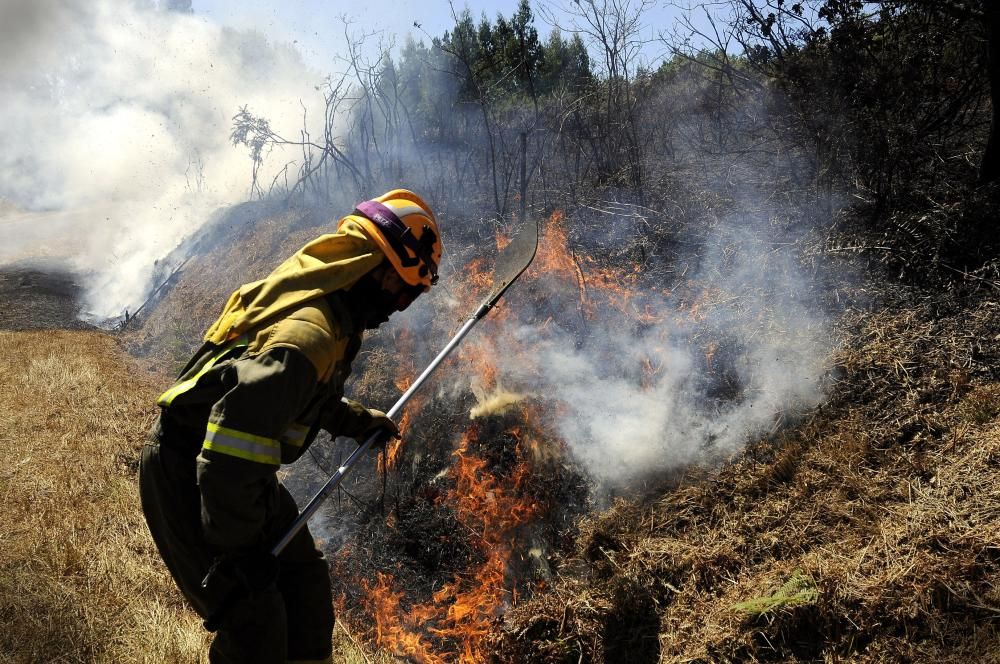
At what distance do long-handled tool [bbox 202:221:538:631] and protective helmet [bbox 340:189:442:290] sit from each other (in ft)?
2.35

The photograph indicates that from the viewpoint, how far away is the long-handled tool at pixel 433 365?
8.47 feet

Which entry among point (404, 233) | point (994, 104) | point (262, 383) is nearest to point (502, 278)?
point (404, 233)

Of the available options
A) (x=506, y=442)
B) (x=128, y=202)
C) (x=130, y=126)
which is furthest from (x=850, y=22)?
(x=130, y=126)

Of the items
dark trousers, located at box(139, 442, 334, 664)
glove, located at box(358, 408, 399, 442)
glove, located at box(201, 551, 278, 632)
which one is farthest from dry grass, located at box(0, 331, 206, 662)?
glove, located at box(358, 408, 399, 442)

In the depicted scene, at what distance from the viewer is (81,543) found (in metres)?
4.19

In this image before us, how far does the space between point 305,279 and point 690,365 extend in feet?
10.9

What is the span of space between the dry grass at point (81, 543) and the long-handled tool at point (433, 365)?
3.55 feet

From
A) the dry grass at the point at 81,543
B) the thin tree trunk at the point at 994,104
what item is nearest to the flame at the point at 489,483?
the dry grass at the point at 81,543

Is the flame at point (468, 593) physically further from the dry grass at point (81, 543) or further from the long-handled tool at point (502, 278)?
the long-handled tool at point (502, 278)

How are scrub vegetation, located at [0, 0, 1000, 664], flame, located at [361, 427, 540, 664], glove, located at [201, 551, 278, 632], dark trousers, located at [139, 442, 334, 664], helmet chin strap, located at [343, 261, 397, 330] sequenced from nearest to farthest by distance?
glove, located at [201, 551, 278, 632]
dark trousers, located at [139, 442, 334, 664]
helmet chin strap, located at [343, 261, 397, 330]
scrub vegetation, located at [0, 0, 1000, 664]
flame, located at [361, 427, 540, 664]

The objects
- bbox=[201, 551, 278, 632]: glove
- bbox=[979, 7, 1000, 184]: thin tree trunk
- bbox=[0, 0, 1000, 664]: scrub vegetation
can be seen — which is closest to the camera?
bbox=[201, 551, 278, 632]: glove

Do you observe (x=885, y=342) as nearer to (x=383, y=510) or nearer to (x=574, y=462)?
(x=574, y=462)

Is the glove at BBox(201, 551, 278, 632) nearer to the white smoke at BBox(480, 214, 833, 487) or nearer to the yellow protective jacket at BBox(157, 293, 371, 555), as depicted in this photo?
the yellow protective jacket at BBox(157, 293, 371, 555)

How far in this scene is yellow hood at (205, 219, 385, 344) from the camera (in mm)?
2395
